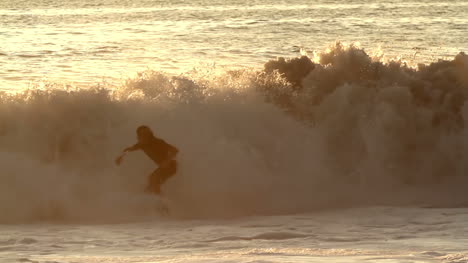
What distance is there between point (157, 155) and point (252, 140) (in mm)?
2201

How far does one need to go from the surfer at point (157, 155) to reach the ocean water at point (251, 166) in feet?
0.67

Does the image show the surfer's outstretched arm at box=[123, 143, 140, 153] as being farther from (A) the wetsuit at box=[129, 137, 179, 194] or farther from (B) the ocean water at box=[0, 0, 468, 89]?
(B) the ocean water at box=[0, 0, 468, 89]

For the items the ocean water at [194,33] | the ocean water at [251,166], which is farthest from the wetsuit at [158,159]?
the ocean water at [194,33]

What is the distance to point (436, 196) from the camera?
15406 mm

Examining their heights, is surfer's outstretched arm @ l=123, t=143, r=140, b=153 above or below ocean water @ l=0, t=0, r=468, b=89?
below

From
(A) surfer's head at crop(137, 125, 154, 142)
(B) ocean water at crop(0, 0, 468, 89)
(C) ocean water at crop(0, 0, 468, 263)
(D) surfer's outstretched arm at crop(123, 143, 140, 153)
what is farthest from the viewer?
(B) ocean water at crop(0, 0, 468, 89)

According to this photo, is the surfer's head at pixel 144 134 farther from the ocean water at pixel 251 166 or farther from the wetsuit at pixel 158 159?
the ocean water at pixel 251 166

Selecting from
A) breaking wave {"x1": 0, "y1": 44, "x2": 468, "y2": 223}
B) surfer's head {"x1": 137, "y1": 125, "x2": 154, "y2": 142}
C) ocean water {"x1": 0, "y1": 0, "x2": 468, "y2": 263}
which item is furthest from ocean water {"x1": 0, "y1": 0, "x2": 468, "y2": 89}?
surfer's head {"x1": 137, "y1": 125, "x2": 154, "y2": 142}

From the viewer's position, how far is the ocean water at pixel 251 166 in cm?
1152

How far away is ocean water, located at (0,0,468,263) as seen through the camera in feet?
37.8

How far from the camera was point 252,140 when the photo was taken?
16.2 m

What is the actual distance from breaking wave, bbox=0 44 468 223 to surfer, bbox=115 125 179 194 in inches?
9.2

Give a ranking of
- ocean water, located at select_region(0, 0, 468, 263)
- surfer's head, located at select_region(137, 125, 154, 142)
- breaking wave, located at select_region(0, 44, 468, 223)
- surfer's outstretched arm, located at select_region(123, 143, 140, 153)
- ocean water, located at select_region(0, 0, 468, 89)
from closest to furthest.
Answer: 1. ocean water, located at select_region(0, 0, 468, 263)
2. surfer's outstretched arm, located at select_region(123, 143, 140, 153)
3. surfer's head, located at select_region(137, 125, 154, 142)
4. breaking wave, located at select_region(0, 44, 468, 223)
5. ocean water, located at select_region(0, 0, 468, 89)

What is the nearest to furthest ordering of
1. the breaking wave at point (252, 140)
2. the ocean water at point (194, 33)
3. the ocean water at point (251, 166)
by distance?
1. the ocean water at point (251, 166)
2. the breaking wave at point (252, 140)
3. the ocean water at point (194, 33)
